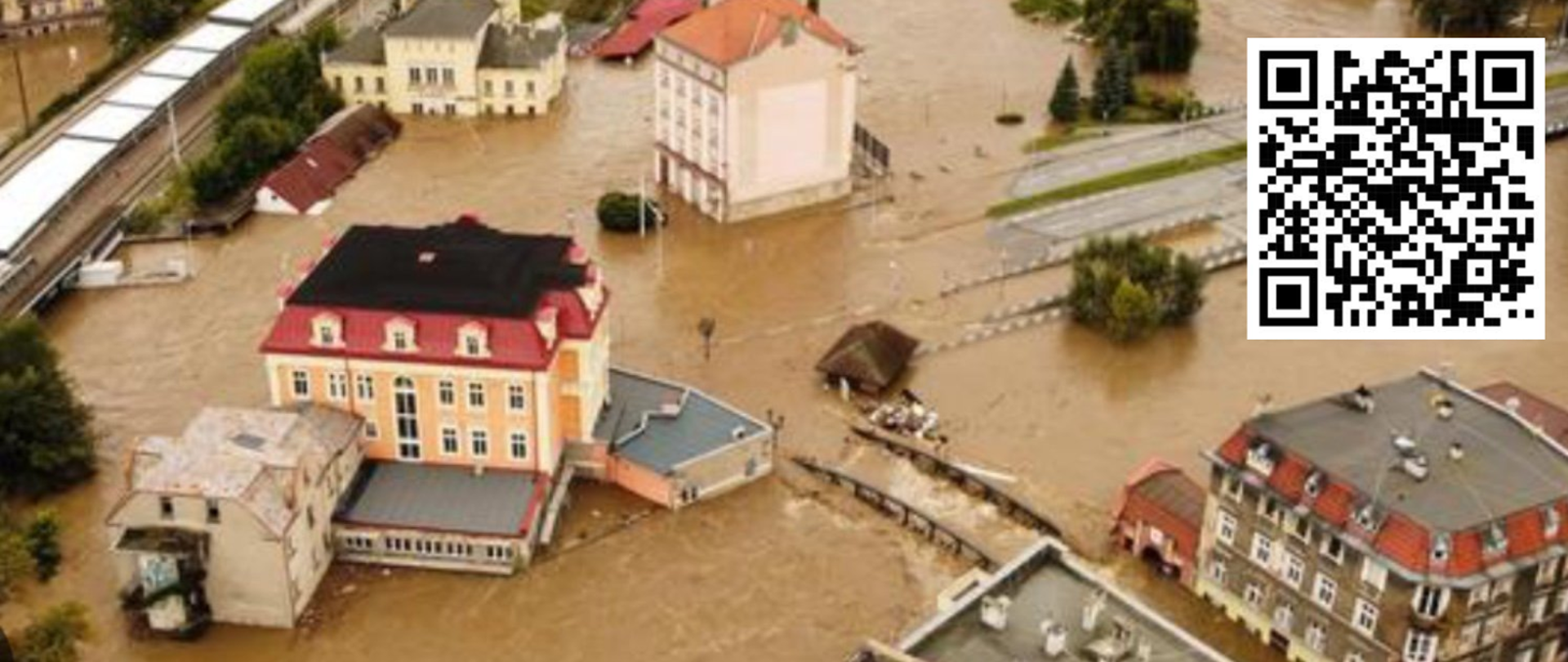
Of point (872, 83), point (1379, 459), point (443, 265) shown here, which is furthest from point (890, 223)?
point (1379, 459)

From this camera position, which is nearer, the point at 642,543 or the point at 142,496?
the point at 142,496

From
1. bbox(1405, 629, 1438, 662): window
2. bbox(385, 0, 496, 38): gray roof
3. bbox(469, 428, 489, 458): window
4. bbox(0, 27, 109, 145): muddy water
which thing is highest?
bbox(385, 0, 496, 38): gray roof

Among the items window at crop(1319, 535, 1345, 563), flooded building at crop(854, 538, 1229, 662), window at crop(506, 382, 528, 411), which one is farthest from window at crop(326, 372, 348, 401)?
window at crop(1319, 535, 1345, 563)

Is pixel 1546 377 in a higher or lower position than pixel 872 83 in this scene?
lower

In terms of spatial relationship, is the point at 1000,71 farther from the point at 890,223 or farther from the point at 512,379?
the point at 512,379

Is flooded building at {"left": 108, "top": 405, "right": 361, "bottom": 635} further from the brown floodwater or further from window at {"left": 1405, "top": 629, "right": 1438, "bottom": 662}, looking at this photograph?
window at {"left": 1405, "top": 629, "right": 1438, "bottom": 662}

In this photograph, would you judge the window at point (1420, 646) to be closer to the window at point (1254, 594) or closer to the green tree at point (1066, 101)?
the window at point (1254, 594)
